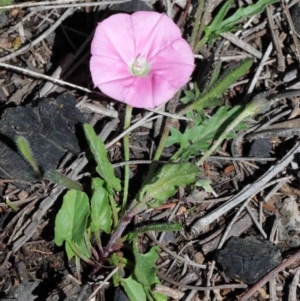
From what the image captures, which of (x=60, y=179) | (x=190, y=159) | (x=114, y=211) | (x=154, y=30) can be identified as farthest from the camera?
(x=190, y=159)

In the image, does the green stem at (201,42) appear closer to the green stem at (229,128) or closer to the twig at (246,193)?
the green stem at (229,128)

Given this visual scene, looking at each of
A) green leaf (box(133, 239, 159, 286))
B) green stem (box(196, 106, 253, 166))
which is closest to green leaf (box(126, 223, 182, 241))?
green leaf (box(133, 239, 159, 286))

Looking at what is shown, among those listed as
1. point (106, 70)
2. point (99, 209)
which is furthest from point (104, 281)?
point (106, 70)

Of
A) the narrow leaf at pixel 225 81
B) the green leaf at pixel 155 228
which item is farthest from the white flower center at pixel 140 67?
the green leaf at pixel 155 228

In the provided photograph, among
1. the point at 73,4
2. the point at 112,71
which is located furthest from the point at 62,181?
the point at 73,4

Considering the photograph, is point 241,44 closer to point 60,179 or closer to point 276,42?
point 276,42

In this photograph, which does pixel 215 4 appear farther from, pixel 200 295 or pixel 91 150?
pixel 200 295

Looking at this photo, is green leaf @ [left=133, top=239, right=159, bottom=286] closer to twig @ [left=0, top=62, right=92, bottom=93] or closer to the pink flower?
the pink flower
